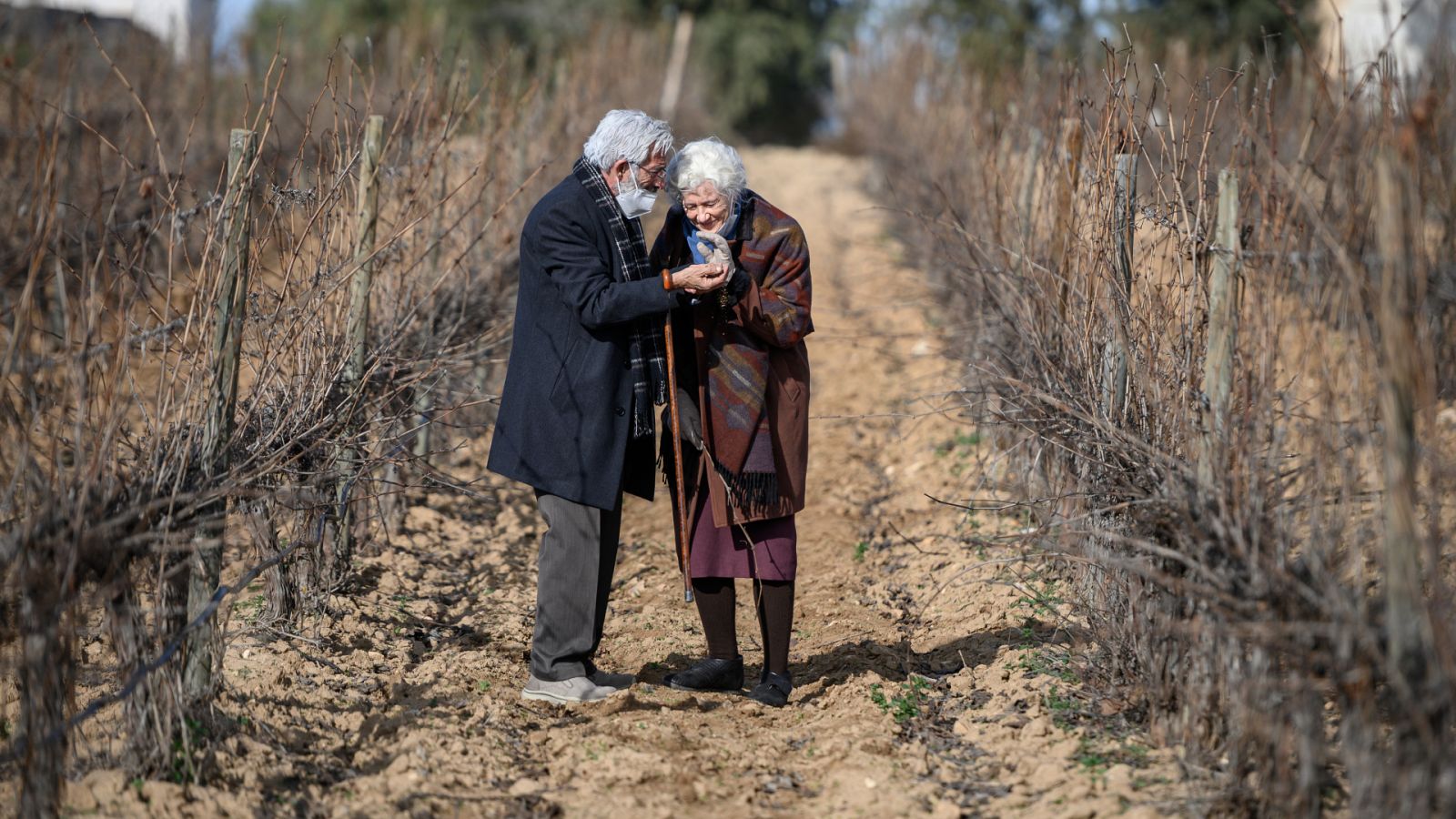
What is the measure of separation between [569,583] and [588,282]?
0.84m

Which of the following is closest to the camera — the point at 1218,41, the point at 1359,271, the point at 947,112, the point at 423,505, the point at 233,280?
the point at 1359,271

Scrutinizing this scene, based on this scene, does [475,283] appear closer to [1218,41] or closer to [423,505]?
[423,505]

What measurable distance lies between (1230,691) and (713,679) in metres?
1.50

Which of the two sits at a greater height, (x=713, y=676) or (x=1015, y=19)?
(x=1015, y=19)

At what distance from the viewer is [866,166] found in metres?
21.5

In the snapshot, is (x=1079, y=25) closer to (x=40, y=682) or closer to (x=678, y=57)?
(x=678, y=57)

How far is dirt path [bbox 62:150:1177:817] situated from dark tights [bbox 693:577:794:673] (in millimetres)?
152

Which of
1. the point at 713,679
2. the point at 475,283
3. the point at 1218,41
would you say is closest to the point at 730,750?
the point at 713,679

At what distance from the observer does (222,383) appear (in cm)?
320

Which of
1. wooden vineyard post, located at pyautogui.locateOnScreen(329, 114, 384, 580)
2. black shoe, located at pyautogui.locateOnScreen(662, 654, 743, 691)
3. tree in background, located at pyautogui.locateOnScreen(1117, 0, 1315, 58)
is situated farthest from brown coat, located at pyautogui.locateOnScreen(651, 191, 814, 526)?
tree in background, located at pyautogui.locateOnScreen(1117, 0, 1315, 58)

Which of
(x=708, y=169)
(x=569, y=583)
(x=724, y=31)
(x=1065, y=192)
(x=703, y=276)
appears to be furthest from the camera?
(x=724, y=31)

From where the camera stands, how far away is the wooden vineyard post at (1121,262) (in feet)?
12.8

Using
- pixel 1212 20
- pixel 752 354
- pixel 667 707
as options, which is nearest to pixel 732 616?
pixel 667 707

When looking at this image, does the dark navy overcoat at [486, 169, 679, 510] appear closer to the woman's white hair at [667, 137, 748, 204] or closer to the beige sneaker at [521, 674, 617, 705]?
the woman's white hair at [667, 137, 748, 204]
